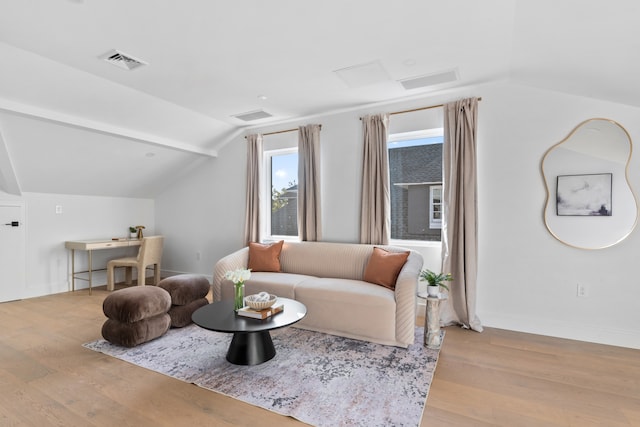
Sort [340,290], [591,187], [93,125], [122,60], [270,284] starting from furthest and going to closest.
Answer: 1. [93,125]
2. [270,284]
3. [340,290]
4. [591,187]
5. [122,60]

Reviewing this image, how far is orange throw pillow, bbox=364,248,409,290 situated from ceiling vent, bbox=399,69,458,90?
5.84 feet

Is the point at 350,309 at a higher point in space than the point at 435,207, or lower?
lower

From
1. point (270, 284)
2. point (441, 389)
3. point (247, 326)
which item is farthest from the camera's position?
point (270, 284)

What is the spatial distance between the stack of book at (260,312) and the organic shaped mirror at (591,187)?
2727mm

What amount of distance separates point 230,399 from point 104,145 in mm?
3747

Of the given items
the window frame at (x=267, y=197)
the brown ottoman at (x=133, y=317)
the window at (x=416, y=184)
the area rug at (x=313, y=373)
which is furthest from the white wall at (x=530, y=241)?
the brown ottoman at (x=133, y=317)

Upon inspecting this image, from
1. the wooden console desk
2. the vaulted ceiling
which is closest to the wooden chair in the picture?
the wooden console desk

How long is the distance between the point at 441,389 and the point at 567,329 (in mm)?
1777

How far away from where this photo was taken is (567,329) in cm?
309

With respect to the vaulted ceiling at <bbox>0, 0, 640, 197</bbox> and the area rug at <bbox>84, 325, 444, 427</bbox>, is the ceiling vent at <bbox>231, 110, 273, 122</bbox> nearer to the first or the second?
the vaulted ceiling at <bbox>0, 0, 640, 197</bbox>

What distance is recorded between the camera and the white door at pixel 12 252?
4.18 meters

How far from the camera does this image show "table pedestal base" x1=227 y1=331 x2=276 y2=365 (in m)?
2.54

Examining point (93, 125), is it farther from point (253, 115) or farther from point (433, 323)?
point (433, 323)

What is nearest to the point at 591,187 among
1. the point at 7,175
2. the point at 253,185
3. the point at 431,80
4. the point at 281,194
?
the point at 431,80
